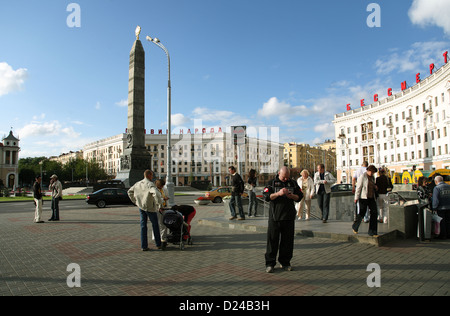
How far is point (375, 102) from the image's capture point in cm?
7250

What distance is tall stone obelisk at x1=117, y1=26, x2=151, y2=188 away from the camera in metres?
27.9

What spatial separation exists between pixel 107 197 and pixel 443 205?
19.1 metres

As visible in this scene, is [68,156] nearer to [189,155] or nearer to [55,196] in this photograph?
[189,155]

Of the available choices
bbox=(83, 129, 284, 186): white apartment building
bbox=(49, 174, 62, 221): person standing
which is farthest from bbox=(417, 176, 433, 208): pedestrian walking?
bbox=(83, 129, 284, 186): white apartment building

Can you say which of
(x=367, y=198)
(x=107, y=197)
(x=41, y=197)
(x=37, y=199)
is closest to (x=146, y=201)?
(x=367, y=198)

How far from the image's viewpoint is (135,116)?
91.7 feet

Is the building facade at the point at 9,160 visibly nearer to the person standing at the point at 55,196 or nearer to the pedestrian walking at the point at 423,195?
the person standing at the point at 55,196

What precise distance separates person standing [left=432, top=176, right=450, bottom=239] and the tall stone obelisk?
23905 mm

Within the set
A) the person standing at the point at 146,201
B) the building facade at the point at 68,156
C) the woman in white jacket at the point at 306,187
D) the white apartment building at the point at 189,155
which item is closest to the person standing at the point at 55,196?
the person standing at the point at 146,201

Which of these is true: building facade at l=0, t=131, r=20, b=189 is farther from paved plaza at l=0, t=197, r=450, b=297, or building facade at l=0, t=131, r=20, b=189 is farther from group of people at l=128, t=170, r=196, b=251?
group of people at l=128, t=170, r=196, b=251

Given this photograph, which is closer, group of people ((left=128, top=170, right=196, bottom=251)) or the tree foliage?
group of people ((left=128, top=170, right=196, bottom=251))

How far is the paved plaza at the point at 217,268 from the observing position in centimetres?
450
